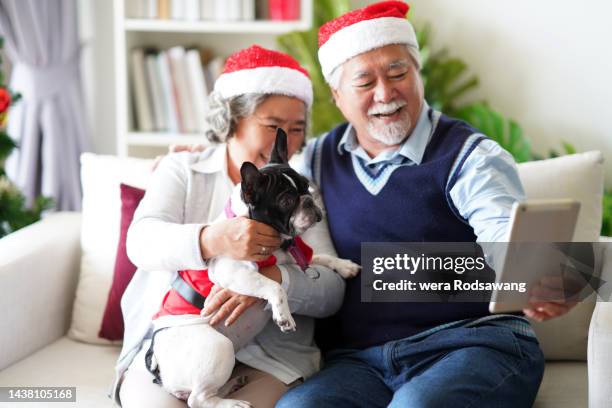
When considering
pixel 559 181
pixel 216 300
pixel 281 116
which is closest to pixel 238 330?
pixel 216 300

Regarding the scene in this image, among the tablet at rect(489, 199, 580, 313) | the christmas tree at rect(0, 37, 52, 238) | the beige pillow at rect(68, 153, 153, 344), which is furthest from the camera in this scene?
the christmas tree at rect(0, 37, 52, 238)

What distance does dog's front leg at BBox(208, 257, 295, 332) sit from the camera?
167 centimetres

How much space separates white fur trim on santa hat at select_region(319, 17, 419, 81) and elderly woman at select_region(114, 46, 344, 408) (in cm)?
14

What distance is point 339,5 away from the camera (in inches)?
128

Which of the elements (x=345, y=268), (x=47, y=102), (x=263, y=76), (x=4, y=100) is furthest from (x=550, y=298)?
(x=47, y=102)

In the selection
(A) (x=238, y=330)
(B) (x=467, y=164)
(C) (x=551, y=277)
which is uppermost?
(B) (x=467, y=164)

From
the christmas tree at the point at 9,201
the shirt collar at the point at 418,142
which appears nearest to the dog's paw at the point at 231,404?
the shirt collar at the point at 418,142

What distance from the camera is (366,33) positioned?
1.91 metres

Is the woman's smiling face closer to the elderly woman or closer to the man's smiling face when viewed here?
the elderly woman

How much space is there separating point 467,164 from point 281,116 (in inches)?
18.7

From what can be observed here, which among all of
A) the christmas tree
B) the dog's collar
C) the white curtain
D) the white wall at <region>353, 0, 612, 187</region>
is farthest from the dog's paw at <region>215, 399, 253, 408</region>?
the white wall at <region>353, 0, 612, 187</region>

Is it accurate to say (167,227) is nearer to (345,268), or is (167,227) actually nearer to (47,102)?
(345,268)

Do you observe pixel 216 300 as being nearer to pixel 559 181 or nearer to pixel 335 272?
pixel 335 272

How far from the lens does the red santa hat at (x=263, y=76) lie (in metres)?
1.96
